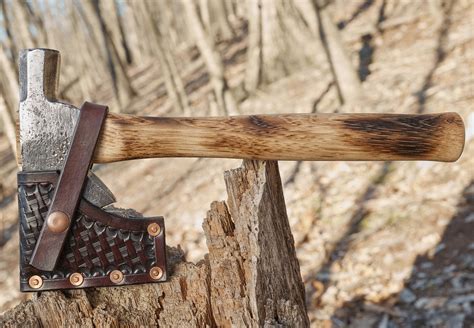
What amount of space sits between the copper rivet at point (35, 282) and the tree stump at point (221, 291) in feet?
0.21

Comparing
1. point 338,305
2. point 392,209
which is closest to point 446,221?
point 392,209

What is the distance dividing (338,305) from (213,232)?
91.5 inches

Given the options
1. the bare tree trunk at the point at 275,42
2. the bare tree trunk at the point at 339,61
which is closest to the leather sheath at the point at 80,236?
the bare tree trunk at the point at 339,61

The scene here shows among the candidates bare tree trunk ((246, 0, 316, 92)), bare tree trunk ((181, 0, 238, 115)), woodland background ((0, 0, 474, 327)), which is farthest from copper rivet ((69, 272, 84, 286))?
bare tree trunk ((246, 0, 316, 92))

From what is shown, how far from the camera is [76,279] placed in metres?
2.11

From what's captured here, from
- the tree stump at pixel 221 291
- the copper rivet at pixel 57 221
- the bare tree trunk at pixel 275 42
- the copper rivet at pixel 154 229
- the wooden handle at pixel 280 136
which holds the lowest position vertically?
the tree stump at pixel 221 291

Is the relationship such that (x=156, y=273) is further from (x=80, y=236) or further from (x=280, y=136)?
(x=280, y=136)

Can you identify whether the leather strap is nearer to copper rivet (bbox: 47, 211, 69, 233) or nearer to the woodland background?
copper rivet (bbox: 47, 211, 69, 233)

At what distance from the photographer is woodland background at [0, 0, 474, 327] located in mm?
4192

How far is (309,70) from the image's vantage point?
11.4 meters

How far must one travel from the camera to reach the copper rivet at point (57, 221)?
2051 millimetres

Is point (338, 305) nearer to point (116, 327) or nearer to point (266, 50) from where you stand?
point (116, 327)

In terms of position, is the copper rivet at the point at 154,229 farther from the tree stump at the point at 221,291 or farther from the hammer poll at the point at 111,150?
the tree stump at the point at 221,291

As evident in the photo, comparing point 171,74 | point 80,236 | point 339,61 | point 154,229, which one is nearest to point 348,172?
point 339,61
